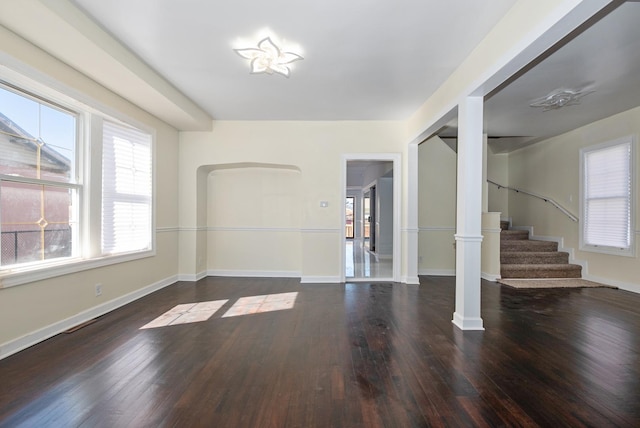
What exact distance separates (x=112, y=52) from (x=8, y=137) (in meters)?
1.09

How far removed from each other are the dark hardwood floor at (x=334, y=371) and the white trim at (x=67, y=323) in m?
0.09

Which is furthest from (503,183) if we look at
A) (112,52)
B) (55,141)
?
(55,141)

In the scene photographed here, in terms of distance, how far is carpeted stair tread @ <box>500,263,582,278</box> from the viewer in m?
5.21

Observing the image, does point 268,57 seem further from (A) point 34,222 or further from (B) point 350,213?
(B) point 350,213

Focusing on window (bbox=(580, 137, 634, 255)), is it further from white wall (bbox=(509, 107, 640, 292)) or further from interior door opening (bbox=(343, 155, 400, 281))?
interior door opening (bbox=(343, 155, 400, 281))

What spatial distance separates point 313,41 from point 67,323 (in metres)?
3.52

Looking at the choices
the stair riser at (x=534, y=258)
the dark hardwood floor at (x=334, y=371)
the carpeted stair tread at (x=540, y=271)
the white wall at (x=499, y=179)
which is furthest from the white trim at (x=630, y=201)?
the white wall at (x=499, y=179)

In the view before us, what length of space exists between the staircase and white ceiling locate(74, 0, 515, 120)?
11.2ft

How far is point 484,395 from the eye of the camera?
1847 mm

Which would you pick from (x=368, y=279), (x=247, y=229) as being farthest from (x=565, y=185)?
(x=247, y=229)

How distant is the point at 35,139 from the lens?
268 centimetres

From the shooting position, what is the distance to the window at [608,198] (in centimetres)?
455

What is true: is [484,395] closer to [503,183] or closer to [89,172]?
[89,172]

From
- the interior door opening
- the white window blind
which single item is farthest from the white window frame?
the interior door opening
